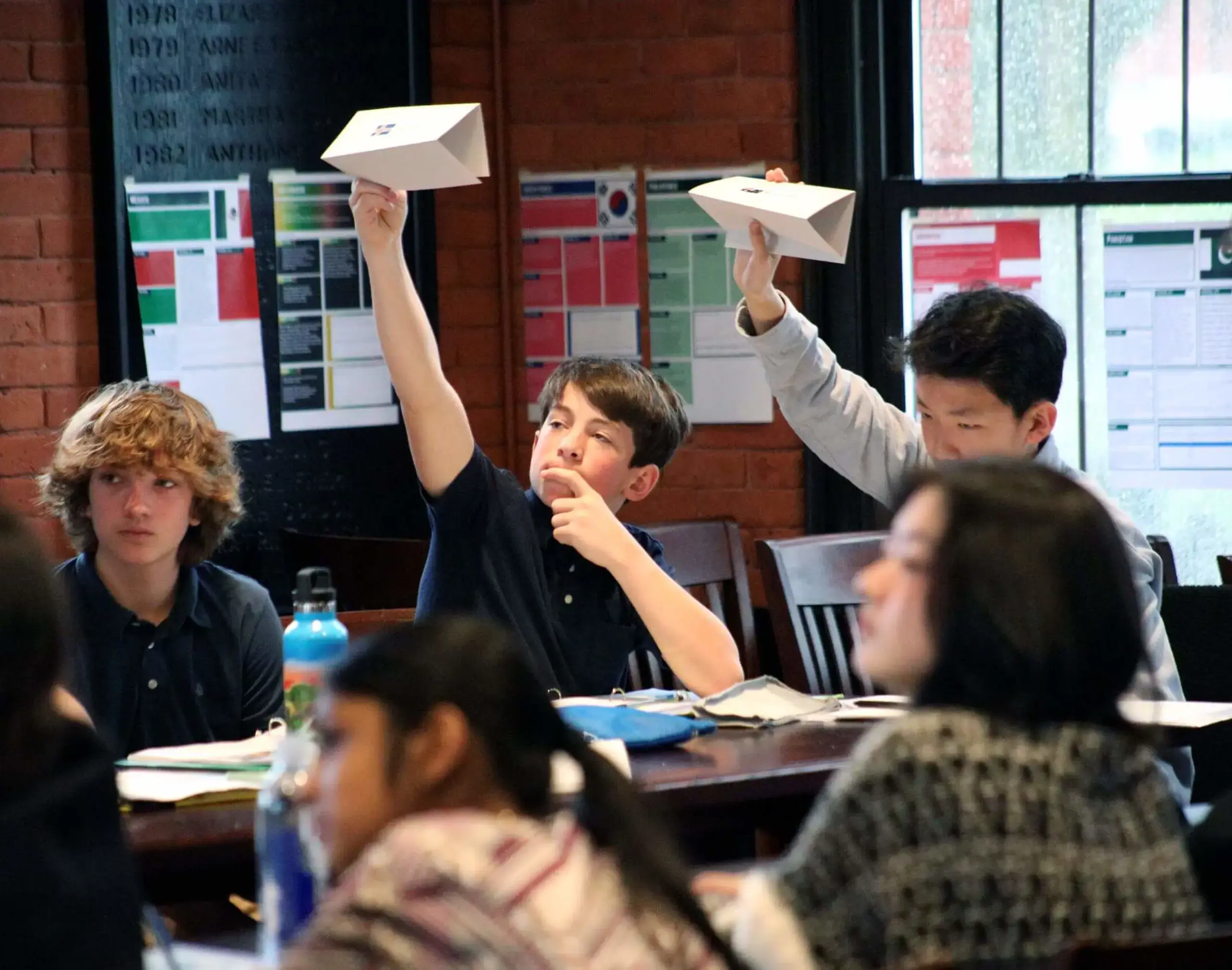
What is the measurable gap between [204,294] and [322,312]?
0.25 m

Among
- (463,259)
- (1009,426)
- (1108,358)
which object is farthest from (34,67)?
(1108,358)

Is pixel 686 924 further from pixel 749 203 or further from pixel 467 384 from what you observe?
pixel 467 384

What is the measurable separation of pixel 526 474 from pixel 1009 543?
2.45 metres

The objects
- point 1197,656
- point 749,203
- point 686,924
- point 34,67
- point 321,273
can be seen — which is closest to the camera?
point 686,924

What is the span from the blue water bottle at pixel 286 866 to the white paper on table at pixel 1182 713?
3.01ft

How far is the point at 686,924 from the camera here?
3.51 ft

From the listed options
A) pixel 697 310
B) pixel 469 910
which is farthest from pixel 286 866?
pixel 697 310

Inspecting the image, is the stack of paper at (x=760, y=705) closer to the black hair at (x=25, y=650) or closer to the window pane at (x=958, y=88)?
the black hair at (x=25, y=650)

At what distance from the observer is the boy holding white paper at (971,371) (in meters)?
2.28

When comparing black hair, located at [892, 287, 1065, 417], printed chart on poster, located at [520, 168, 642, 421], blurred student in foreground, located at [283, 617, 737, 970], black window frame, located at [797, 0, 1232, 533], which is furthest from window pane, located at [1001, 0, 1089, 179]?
blurred student in foreground, located at [283, 617, 737, 970]

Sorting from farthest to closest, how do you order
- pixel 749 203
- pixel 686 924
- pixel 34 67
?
pixel 34 67
pixel 749 203
pixel 686 924

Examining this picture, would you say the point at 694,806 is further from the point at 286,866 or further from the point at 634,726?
the point at 286,866

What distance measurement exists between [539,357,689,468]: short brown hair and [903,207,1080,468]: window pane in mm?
1278

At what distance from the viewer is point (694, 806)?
5.80 feet
